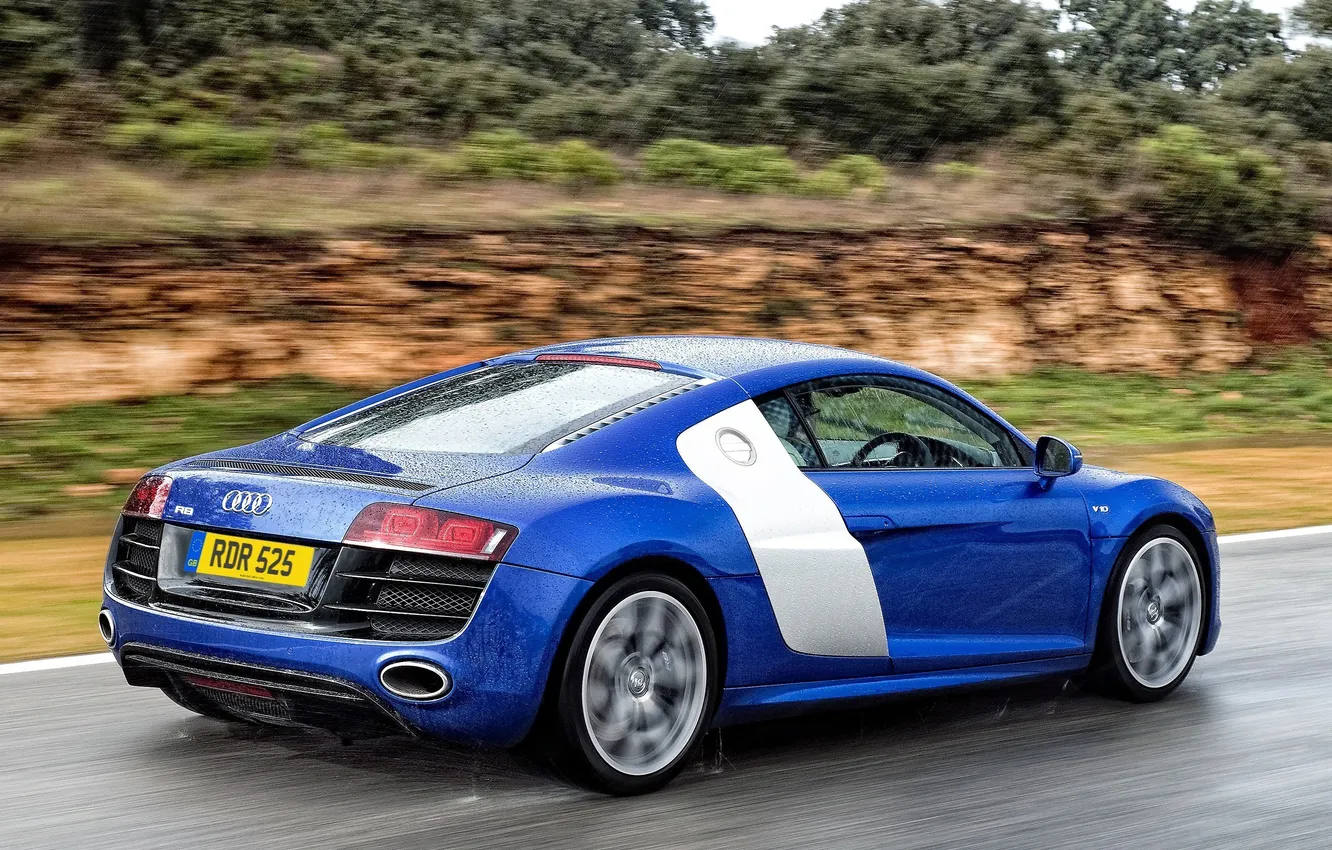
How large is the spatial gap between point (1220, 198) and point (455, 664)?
70.5 feet

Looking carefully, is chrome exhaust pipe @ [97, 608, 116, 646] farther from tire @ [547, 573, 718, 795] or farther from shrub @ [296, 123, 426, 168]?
shrub @ [296, 123, 426, 168]

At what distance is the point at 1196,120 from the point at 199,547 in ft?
77.4

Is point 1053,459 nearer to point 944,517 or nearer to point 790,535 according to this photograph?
point 944,517

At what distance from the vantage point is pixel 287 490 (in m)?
4.42

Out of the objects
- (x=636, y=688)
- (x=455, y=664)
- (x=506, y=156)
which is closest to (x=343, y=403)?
(x=506, y=156)

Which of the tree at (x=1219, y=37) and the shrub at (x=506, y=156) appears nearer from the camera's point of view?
the shrub at (x=506, y=156)

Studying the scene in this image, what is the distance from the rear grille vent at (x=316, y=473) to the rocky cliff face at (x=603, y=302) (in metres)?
8.69

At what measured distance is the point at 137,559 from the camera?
481 centimetres

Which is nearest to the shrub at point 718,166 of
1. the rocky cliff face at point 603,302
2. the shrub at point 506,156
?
the rocky cliff face at point 603,302

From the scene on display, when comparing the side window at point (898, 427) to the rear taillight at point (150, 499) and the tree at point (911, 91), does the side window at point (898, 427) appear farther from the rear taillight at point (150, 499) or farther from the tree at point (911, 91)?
the tree at point (911, 91)

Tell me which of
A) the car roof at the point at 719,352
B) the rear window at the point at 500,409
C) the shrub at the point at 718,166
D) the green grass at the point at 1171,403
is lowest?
the green grass at the point at 1171,403

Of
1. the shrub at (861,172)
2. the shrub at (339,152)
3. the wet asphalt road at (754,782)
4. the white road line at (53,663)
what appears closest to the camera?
the wet asphalt road at (754,782)

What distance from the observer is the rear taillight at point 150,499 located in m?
4.71

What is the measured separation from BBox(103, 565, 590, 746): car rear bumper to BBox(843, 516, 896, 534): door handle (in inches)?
41.8
